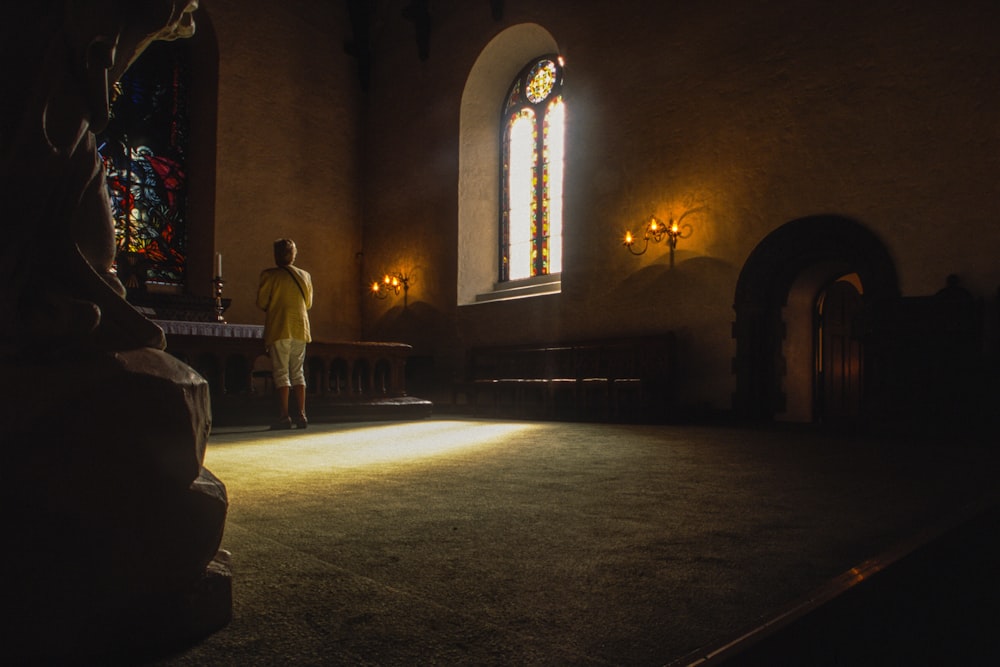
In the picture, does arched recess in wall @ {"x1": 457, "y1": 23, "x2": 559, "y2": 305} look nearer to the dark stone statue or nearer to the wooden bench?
the wooden bench

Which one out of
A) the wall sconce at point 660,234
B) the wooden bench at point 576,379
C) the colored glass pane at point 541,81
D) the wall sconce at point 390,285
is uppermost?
the colored glass pane at point 541,81

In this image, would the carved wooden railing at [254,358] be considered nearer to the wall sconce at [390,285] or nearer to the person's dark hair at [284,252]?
the person's dark hair at [284,252]

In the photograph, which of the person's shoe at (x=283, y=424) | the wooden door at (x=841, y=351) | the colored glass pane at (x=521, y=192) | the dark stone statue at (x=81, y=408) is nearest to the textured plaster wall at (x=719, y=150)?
the colored glass pane at (x=521, y=192)

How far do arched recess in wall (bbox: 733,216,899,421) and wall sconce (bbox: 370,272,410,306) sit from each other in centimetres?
612

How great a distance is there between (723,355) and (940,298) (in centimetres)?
240

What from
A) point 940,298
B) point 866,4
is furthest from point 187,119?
point 940,298

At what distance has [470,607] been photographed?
4.10 feet

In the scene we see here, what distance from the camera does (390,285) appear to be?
1205 centimetres

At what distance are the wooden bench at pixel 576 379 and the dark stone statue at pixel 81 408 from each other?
6.96m

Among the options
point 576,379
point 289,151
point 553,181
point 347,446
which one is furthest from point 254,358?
point 289,151

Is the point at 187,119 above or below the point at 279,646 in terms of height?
above

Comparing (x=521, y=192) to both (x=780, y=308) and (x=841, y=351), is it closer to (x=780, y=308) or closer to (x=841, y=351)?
(x=780, y=308)

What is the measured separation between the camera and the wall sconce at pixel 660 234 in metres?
8.29

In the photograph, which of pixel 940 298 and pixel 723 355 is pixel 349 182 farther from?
pixel 940 298
